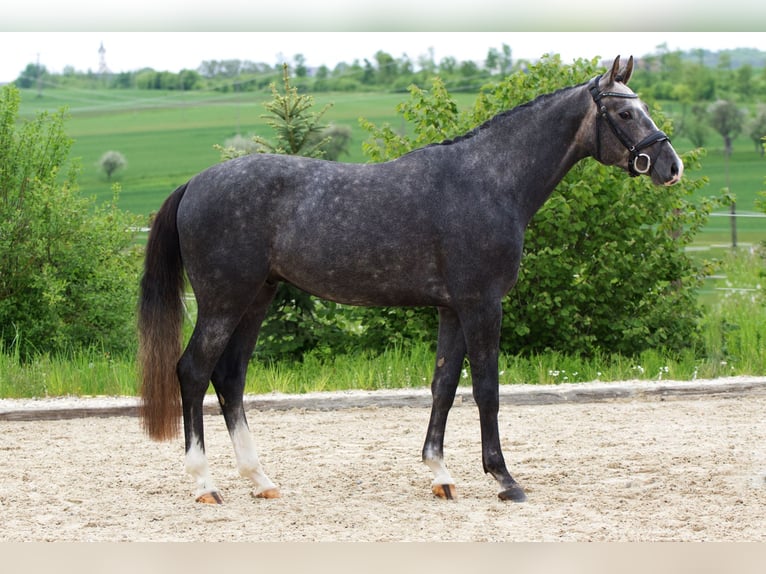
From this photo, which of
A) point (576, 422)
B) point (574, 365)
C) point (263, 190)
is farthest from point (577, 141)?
point (574, 365)

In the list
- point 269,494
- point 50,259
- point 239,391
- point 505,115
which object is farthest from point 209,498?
point 50,259

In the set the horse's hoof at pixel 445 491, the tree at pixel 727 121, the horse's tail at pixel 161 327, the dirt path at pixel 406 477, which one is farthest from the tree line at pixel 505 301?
the tree at pixel 727 121

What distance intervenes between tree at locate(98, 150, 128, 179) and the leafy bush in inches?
518

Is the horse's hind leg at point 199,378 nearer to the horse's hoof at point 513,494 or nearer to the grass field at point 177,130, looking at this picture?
the horse's hoof at point 513,494

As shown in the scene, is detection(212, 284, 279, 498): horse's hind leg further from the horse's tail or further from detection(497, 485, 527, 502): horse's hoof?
detection(497, 485, 527, 502): horse's hoof

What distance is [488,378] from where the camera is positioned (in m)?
4.76

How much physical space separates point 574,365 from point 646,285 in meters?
1.01

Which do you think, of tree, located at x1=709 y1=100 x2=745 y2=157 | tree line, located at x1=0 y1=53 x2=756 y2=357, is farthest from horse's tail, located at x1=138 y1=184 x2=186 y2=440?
tree, located at x1=709 y1=100 x2=745 y2=157

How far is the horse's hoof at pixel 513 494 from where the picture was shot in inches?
185

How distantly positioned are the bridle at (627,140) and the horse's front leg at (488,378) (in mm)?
920

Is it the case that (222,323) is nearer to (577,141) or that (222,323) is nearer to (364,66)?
(577,141)

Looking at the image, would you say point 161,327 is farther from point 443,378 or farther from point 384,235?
point 443,378

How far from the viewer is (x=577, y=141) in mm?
4832

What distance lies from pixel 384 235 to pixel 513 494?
1401 millimetres
